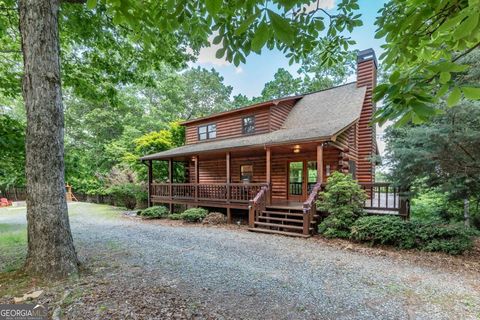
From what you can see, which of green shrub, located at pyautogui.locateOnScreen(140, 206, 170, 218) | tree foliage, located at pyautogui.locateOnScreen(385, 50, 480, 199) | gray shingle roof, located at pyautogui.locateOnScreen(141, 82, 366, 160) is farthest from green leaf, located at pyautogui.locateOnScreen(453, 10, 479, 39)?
green shrub, located at pyautogui.locateOnScreen(140, 206, 170, 218)

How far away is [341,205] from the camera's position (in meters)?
7.80

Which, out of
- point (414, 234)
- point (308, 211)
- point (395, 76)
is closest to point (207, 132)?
point (308, 211)

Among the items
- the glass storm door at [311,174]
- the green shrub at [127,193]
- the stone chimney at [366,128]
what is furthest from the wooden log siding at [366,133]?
the green shrub at [127,193]

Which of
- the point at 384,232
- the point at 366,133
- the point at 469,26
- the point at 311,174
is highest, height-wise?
the point at 366,133

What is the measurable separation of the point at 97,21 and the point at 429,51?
22.1 ft

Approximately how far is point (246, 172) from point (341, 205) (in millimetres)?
6758

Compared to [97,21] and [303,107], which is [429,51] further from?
[303,107]

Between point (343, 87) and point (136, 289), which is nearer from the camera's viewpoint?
point (136, 289)

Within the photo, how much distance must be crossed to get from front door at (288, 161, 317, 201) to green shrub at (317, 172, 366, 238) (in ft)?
11.7

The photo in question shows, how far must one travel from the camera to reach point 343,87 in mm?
14406

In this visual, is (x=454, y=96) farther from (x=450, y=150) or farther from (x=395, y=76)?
(x=450, y=150)

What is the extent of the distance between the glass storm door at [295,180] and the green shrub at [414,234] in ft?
16.7

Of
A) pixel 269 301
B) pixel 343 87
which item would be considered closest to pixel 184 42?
pixel 269 301

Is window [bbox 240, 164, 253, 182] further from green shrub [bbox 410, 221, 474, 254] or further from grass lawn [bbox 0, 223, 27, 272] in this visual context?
grass lawn [bbox 0, 223, 27, 272]
